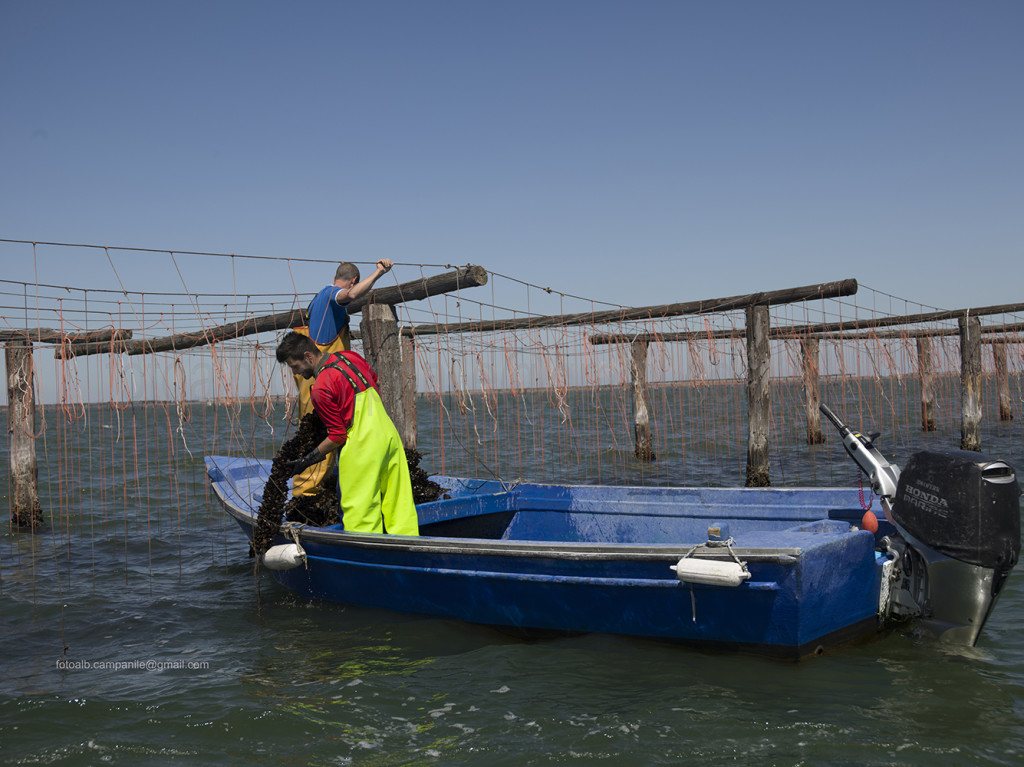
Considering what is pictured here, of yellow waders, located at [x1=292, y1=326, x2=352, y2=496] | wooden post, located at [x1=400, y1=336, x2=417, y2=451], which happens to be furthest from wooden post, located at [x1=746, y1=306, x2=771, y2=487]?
yellow waders, located at [x1=292, y1=326, x2=352, y2=496]

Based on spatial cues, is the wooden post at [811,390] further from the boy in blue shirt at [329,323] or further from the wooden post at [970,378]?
the boy in blue shirt at [329,323]

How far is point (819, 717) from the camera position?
3.80 m

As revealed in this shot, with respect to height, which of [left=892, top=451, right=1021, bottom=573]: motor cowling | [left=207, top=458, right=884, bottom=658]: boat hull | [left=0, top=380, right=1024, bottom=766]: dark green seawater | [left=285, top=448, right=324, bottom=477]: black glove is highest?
[left=285, top=448, right=324, bottom=477]: black glove

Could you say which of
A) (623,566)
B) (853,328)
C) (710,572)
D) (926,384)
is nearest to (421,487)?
(623,566)

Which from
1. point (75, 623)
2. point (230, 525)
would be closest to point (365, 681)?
point (75, 623)

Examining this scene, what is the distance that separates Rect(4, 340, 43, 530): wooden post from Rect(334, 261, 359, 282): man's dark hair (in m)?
6.17

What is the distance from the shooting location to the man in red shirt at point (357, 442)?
5375 mm

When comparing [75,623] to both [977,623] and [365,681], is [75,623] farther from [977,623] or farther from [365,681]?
[977,623]

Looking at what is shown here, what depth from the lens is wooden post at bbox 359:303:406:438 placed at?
7.05 m

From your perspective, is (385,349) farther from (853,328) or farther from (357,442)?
(853,328)

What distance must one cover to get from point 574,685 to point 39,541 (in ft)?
27.3

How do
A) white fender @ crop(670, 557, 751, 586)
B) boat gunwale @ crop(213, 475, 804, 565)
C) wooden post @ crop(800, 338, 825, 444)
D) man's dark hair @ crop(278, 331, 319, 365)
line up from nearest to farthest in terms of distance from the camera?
white fender @ crop(670, 557, 751, 586), boat gunwale @ crop(213, 475, 804, 565), man's dark hair @ crop(278, 331, 319, 365), wooden post @ crop(800, 338, 825, 444)

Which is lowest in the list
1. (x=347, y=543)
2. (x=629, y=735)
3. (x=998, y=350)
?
(x=629, y=735)

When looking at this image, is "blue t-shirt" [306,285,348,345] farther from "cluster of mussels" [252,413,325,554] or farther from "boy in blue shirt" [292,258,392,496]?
"cluster of mussels" [252,413,325,554]
